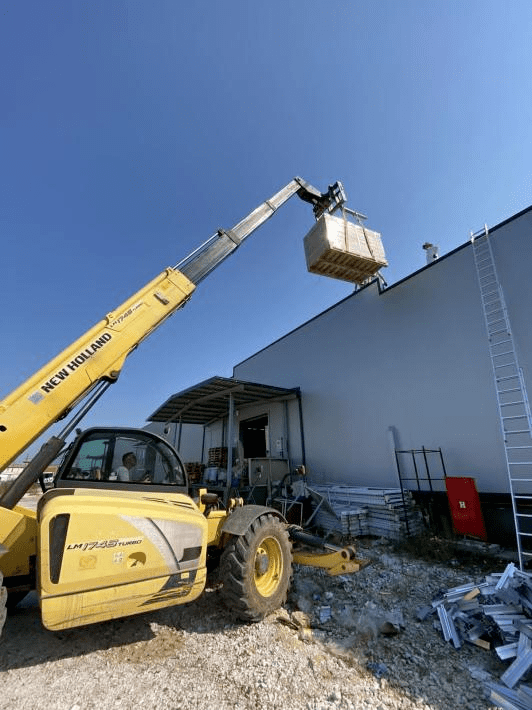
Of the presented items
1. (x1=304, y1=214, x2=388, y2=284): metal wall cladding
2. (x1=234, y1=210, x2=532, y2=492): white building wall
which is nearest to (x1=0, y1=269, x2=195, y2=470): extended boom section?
(x1=304, y1=214, x2=388, y2=284): metal wall cladding

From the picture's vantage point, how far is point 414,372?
9.54 metres

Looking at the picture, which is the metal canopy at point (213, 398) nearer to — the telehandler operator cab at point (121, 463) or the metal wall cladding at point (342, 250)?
the metal wall cladding at point (342, 250)

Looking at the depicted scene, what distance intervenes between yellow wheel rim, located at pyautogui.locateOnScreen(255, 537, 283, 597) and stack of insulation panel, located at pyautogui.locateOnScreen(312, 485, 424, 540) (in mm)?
4519

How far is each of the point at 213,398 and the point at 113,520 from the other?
388 inches

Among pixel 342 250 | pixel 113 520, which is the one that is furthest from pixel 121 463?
pixel 342 250

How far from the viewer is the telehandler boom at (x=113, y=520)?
284cm

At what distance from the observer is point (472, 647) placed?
3471 mm

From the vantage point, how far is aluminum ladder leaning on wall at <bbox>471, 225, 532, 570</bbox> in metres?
6.81

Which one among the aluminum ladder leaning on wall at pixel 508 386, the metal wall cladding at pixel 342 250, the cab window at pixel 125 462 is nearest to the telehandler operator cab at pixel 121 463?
the cab window at pixel 125 462

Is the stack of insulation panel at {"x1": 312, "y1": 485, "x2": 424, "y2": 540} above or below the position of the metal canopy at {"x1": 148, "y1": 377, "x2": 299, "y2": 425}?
below

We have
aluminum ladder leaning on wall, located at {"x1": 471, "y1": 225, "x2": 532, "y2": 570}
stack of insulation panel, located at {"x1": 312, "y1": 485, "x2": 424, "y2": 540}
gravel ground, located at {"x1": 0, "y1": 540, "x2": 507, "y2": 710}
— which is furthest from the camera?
stack of insulation panel, located at {"x1": 312, "y1": 485, "x2": 424, "y2": 540}

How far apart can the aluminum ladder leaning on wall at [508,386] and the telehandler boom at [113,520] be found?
5356 millimetres

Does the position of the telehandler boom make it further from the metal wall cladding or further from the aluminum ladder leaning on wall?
the aluminum ladder leaning on wall

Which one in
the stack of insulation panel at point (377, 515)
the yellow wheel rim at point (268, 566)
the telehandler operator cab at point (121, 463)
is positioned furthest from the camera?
the stack of insulation panel at point (377, 515)
